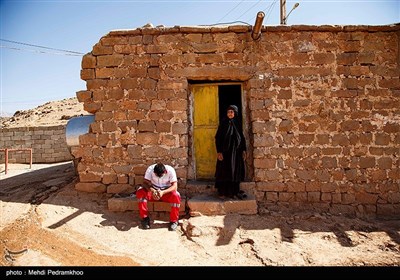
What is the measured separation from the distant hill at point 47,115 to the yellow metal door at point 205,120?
11.4 metres

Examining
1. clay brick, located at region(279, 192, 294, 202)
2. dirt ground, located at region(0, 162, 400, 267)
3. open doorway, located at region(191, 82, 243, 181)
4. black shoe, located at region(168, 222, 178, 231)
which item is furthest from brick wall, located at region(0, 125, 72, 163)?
clay brick, located at region(279, 192, 294, 202)

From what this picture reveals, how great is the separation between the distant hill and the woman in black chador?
12.2m

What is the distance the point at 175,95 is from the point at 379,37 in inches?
156

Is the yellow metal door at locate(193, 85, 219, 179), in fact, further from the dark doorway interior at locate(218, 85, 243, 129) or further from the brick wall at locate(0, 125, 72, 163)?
the brick wall at locate(0, 125, 72, 163)

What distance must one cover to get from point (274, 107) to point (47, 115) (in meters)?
16.4

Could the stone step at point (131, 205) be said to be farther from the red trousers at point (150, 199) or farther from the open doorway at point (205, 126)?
the open doorway at point (205, 126)

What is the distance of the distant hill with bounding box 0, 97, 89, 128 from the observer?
1487cm

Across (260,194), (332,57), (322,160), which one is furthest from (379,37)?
(260,194)

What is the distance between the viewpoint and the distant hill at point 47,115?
48.8 ft

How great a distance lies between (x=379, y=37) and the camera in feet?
15.1

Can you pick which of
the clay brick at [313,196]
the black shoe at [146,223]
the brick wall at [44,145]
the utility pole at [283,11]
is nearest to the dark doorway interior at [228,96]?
the clay brick at [313,196]

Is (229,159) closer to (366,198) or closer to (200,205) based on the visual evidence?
(200,205)

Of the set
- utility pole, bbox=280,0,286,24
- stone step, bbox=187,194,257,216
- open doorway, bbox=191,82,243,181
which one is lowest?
stone step, bbox=187,194,257,216
